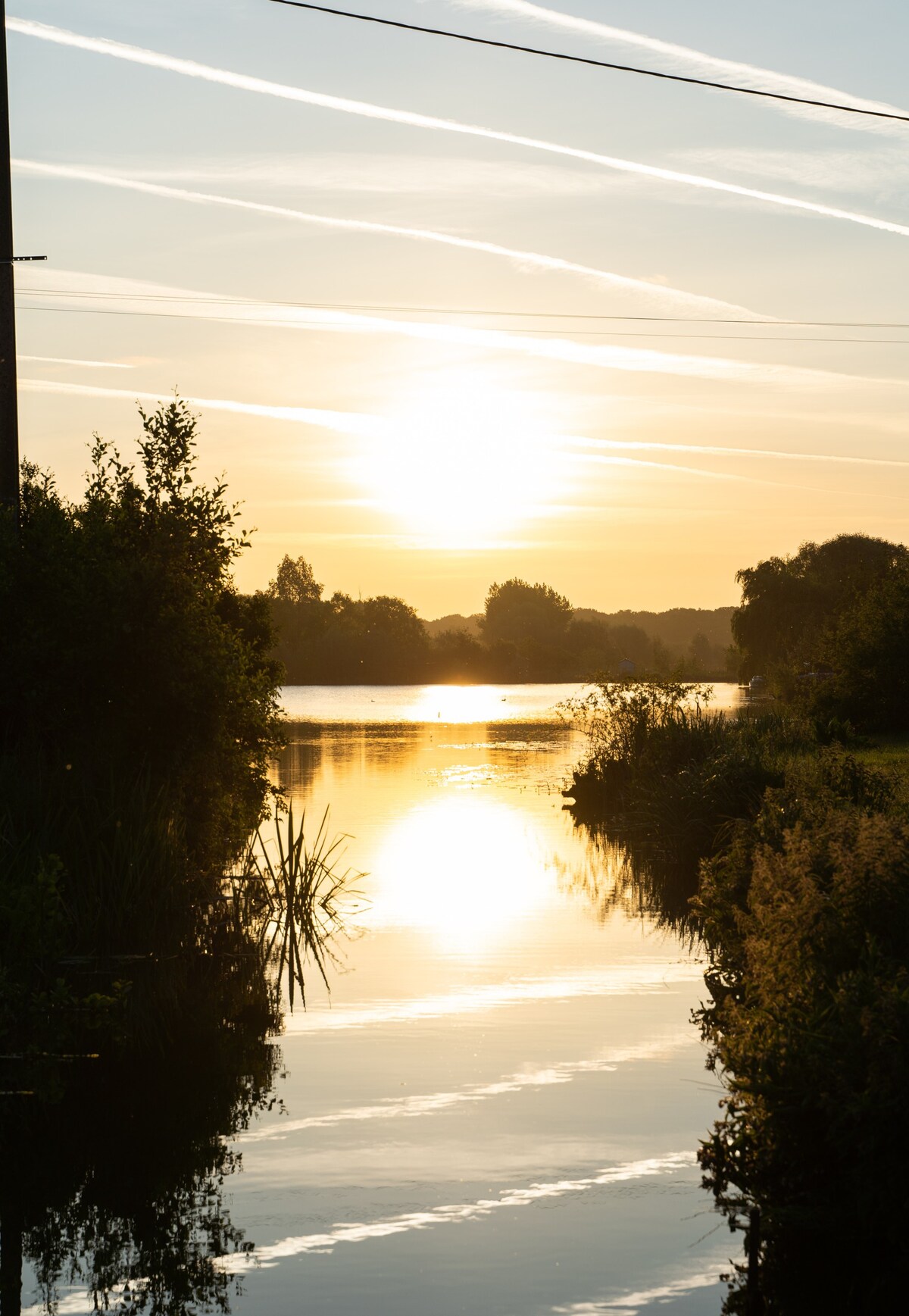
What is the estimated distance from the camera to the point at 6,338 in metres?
17.8

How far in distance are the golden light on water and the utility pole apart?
6.98 meters

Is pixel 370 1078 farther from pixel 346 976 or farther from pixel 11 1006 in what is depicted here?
pixel 346 976

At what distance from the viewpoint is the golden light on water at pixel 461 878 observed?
18641 mm

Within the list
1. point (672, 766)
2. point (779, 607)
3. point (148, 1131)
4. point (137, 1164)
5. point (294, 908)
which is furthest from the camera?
point (779, 607)

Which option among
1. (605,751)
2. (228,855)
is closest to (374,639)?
(605,751)

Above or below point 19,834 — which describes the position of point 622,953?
below

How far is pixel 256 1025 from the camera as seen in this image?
1328 centimetres

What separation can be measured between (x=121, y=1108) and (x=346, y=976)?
5101 mm

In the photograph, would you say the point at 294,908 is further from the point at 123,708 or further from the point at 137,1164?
the point at 137,1164

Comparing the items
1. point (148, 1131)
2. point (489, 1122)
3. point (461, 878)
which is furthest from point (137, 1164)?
point (461, 878)

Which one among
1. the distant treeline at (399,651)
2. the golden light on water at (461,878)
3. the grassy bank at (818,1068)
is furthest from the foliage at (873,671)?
the distant treeline at (399,651)

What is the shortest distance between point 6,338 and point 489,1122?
1167cm

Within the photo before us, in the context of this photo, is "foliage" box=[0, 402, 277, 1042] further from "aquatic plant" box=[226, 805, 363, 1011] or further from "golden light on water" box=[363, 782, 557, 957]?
"golden light on water" box=[363, 782, 557, 957]

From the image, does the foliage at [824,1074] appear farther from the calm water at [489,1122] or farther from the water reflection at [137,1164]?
the water reflection at [137,1164]
